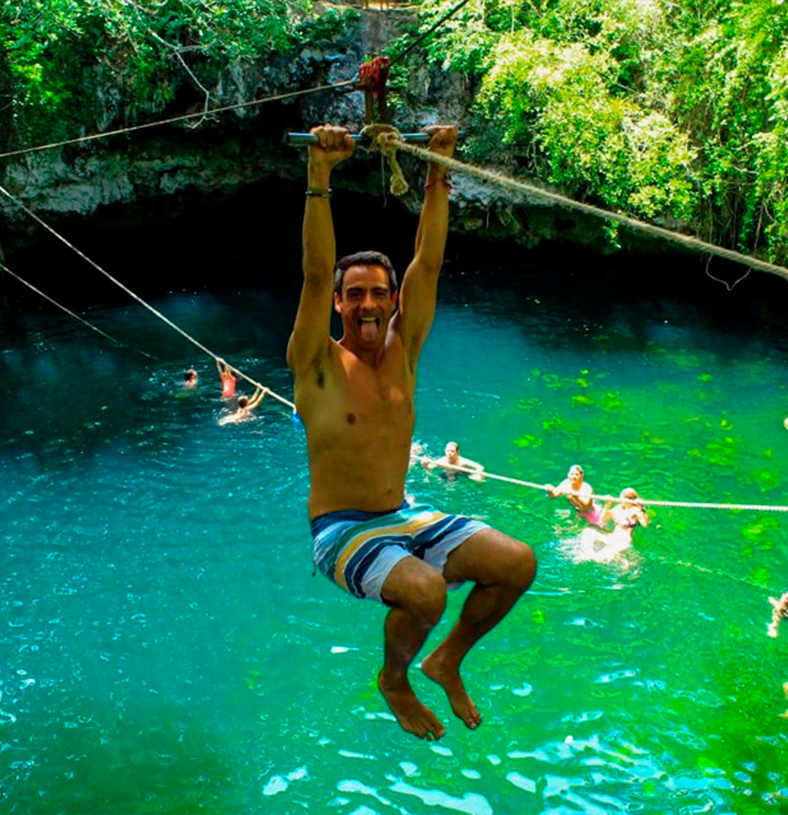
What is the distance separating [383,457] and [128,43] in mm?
11315

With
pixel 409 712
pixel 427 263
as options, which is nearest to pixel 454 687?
pixel 409 712

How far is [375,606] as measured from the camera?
→ 297 inches

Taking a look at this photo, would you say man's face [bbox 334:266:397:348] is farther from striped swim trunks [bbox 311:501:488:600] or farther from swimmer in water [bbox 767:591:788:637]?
swimmer in water [bbox 767:591:788:637]

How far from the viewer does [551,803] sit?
5.58 metres

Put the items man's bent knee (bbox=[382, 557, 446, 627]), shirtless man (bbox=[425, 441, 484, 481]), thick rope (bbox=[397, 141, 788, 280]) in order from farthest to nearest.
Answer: shirtless man (bbox=[425, 441, 484, 481])
man's bent knee (bbox=[382, 557, 446, 627])
thick rope (bbox=[397, 141, 788, 280])

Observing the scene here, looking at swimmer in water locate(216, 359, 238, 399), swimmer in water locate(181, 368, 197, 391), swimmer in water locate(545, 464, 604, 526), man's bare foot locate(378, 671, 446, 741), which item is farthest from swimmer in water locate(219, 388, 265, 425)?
man's bare foot locate(378, 671, 446, 741)

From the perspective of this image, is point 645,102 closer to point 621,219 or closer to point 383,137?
point 383,137

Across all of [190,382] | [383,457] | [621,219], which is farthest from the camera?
[190,382]

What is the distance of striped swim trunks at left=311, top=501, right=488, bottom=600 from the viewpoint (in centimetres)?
270

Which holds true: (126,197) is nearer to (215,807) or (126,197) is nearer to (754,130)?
(754,130)

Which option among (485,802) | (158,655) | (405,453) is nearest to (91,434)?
(158,655)

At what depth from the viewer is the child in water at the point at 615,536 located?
8023mm

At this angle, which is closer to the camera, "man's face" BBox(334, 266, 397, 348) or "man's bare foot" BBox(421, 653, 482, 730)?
"man's face" BBox(334, 266, 397, 348)

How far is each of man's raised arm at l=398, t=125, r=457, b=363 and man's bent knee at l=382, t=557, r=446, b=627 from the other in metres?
0.78
